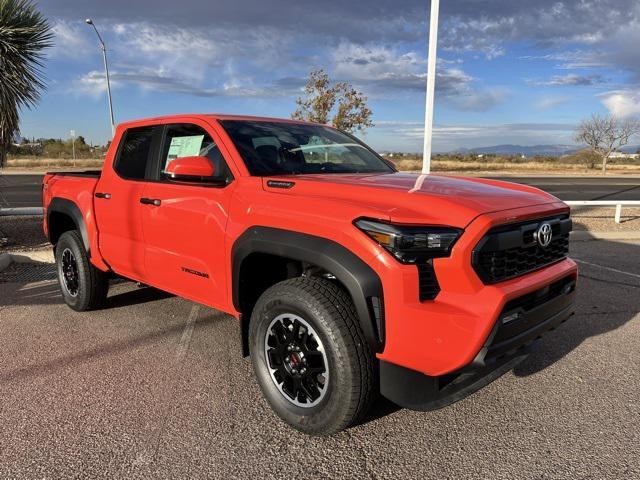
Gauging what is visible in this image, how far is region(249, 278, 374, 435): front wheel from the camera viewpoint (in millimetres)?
2568

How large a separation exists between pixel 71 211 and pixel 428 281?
3.83 m

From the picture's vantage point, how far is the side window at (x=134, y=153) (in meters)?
4.25

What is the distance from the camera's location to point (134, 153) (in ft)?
14.4

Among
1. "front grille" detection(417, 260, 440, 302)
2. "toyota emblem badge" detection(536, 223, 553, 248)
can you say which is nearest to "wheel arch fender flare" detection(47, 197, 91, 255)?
"front grille" detection(417, 260, 440, 302)

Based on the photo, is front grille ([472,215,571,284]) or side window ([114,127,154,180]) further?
side window ([114,127,154,180])

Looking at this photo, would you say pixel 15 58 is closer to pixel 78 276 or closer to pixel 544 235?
pixel 78 276

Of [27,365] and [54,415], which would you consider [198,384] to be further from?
[27,365]

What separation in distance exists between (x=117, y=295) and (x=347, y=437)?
12.2ft

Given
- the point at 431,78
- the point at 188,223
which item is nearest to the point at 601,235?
the point at 431,78

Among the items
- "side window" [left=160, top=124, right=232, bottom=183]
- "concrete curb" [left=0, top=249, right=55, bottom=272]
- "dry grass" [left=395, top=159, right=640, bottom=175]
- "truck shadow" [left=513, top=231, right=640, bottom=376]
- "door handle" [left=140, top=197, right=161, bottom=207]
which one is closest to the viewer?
"side window" [left=160, top=124, right=232, bottom=183]

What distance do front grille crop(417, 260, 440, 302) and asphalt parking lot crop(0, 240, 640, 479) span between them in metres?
0.93

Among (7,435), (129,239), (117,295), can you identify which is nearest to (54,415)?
(7,435)

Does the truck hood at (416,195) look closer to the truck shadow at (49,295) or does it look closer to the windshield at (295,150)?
the windshield at (295,150)

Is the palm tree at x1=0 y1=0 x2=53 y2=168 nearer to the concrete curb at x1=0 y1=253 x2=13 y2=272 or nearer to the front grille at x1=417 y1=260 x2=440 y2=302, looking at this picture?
the concrete curb at x1=0 y1=253 x2=13 y2=272
